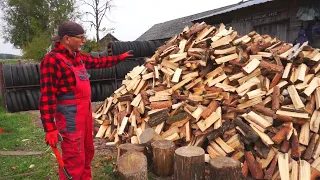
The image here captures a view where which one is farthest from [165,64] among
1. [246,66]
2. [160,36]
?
[160,36]

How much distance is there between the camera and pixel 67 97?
296 cm

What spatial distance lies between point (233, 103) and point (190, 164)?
5.45 feet

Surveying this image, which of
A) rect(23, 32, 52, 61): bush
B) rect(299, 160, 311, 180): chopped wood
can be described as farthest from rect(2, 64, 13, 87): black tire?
rect(23, 32, 52, 61): bush

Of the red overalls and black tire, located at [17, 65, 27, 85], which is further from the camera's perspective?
black tire, located at [17, 65, 27, 85]

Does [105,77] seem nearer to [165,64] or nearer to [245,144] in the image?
[165,64]

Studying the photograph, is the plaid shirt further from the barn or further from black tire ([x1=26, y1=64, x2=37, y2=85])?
the barn

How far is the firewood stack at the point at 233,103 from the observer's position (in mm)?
4137

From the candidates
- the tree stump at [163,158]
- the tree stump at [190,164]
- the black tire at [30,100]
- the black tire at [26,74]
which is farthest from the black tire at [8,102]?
the tree stump at [190,164]

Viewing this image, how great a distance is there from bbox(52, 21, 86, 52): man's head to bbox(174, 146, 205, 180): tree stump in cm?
207

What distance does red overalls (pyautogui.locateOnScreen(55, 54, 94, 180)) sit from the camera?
296 cm

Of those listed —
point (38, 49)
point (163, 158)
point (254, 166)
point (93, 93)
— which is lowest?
point (254, 166)

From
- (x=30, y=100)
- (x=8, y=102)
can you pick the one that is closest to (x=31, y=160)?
(x=30, y=100)

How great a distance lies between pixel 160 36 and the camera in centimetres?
2856

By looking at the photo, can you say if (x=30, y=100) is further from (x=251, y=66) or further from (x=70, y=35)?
(x=251, y=66)
